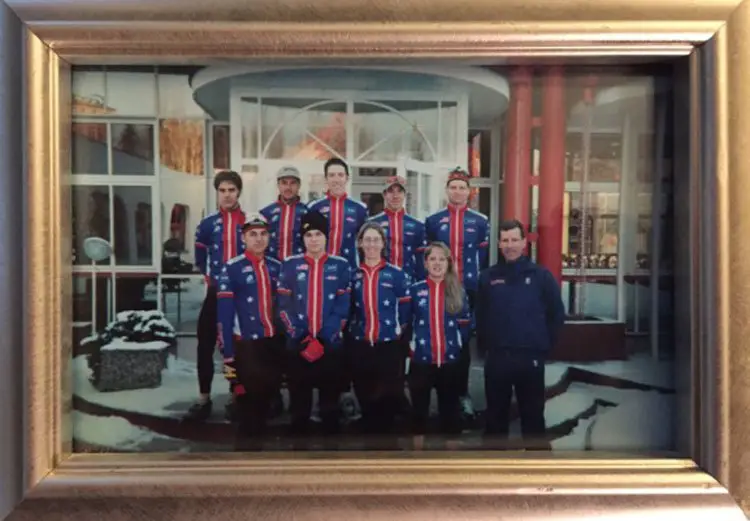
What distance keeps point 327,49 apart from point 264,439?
1.25 ft

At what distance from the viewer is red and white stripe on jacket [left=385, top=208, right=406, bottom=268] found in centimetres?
59

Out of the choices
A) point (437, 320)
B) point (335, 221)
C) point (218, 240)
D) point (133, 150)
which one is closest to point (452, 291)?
point (437, 320)

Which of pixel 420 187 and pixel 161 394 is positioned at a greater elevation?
pixel 420 187

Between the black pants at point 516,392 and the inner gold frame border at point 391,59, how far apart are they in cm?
4

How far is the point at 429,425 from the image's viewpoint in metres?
0.59

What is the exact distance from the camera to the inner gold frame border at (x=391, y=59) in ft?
1.79

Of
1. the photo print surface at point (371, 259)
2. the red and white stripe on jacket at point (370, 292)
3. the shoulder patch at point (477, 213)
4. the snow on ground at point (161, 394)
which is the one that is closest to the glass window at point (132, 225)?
the photo print surface at point (371, 259)

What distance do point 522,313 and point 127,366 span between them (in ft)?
1.30

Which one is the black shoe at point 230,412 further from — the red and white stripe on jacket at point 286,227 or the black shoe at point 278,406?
the red and white stripe on jacket at point 286,227

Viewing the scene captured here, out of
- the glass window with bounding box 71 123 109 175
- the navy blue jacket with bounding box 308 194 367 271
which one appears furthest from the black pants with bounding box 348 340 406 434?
the glass window with bounding box 71 123 109 175

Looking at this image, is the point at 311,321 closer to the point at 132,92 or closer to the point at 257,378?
the point at 257,378

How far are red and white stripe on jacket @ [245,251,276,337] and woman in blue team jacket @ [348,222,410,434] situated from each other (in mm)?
81

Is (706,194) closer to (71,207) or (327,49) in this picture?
(327,49)

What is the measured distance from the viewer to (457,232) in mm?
589
